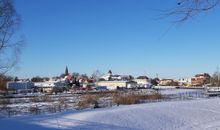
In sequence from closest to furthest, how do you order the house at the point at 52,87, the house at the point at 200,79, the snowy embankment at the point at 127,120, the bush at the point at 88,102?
the snowy embankment at the point at 127,120 → the bush at the point at 88,102 → the house at the point at 52,87 → the house at the point at 200,79

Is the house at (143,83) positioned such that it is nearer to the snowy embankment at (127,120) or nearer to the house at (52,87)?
the house at (52,87)

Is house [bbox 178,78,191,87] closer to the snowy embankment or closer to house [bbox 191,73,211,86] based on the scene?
house [bbox 191,73,211,86]

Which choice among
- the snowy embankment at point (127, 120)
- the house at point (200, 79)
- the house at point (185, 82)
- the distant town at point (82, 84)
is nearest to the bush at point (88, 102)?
the snowy embankment at point (127, 120)

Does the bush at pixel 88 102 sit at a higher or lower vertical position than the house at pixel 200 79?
lower

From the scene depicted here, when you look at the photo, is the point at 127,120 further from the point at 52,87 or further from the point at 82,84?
the point at 82,84

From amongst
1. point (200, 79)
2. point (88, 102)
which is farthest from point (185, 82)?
point (88, 102)

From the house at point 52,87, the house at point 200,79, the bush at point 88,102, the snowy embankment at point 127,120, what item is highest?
the house at point 200,79

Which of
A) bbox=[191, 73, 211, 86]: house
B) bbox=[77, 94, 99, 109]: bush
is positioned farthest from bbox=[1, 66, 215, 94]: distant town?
bbox=[77, 94, 99, 109]: bush

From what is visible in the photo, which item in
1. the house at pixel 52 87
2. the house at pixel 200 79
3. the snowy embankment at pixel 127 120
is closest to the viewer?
the snowy embankment at pixel 127 120

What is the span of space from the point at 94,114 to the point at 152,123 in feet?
12.4

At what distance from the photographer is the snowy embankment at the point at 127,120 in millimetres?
22625

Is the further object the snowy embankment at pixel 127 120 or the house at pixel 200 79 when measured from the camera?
the house at pixel 200 79

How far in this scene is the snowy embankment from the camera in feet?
74.2

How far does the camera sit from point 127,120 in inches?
972
